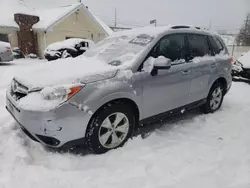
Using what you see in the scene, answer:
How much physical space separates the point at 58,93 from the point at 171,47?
6.82 ft

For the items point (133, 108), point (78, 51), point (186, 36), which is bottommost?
point (78, 51)

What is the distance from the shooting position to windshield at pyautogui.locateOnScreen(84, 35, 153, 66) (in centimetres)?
370

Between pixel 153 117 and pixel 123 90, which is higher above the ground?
pixel 123 90

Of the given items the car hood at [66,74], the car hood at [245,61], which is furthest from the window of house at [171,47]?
the car hood at [245,61]

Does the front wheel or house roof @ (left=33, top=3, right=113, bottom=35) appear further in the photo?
house roof @ (left=33, top=3, right=113, bottom=35)

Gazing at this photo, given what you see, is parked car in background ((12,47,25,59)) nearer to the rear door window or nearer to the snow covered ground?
the snow covered ground

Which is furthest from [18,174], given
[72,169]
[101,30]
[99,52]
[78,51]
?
[101,30]

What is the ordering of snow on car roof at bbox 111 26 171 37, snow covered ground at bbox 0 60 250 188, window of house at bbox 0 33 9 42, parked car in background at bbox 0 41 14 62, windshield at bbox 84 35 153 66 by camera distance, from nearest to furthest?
1. snow covered ground at bbox 0 60 250 188
2. windshield at bbox 84 35 153 66
3. snow on car roof at bbox 111 26 171 37
4. parked car in background at bbox 0 41 14 62
5. window of house at bbox 0 33 9 42

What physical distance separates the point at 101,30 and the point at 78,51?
9868mm

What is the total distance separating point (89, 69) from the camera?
3367 mm

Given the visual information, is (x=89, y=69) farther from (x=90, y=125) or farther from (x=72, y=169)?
(x=72, y=169)

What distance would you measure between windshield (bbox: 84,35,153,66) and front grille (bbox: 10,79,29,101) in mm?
1250

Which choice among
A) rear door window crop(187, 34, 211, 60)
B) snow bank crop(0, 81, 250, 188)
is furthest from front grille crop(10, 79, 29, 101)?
rear door window crop(187, 34, 211, 60)

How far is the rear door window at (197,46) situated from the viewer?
14.5 feet
